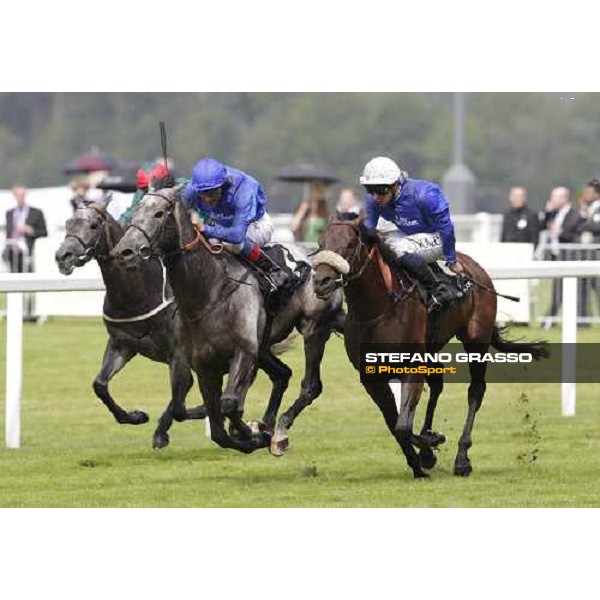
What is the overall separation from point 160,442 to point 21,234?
474 inches

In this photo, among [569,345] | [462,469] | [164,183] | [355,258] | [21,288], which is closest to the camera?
[355,258]

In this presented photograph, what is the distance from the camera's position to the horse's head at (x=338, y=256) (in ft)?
31.7

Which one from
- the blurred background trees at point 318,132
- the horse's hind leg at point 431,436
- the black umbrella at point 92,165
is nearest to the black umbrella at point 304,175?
the black umbrella at point 92,165

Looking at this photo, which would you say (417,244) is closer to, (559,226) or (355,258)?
(355,258)

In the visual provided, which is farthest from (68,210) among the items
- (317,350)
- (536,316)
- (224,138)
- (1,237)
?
(224,138)

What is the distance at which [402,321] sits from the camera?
10406 mm

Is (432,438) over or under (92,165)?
under

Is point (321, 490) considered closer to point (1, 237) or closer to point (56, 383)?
point (56, 383)

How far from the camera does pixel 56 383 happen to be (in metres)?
16.8

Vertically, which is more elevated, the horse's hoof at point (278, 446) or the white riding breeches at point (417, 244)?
the white riding breeches at point (417, 244)

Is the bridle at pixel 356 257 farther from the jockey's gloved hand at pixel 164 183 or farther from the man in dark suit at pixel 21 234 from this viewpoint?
the man in dark suit at pixel 21 234

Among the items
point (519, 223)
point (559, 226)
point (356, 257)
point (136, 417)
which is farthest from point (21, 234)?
point (356, 257)

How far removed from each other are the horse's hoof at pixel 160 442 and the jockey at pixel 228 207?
1491 millimetres

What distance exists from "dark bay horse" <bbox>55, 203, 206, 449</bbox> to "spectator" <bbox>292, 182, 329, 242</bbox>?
12615 mm
